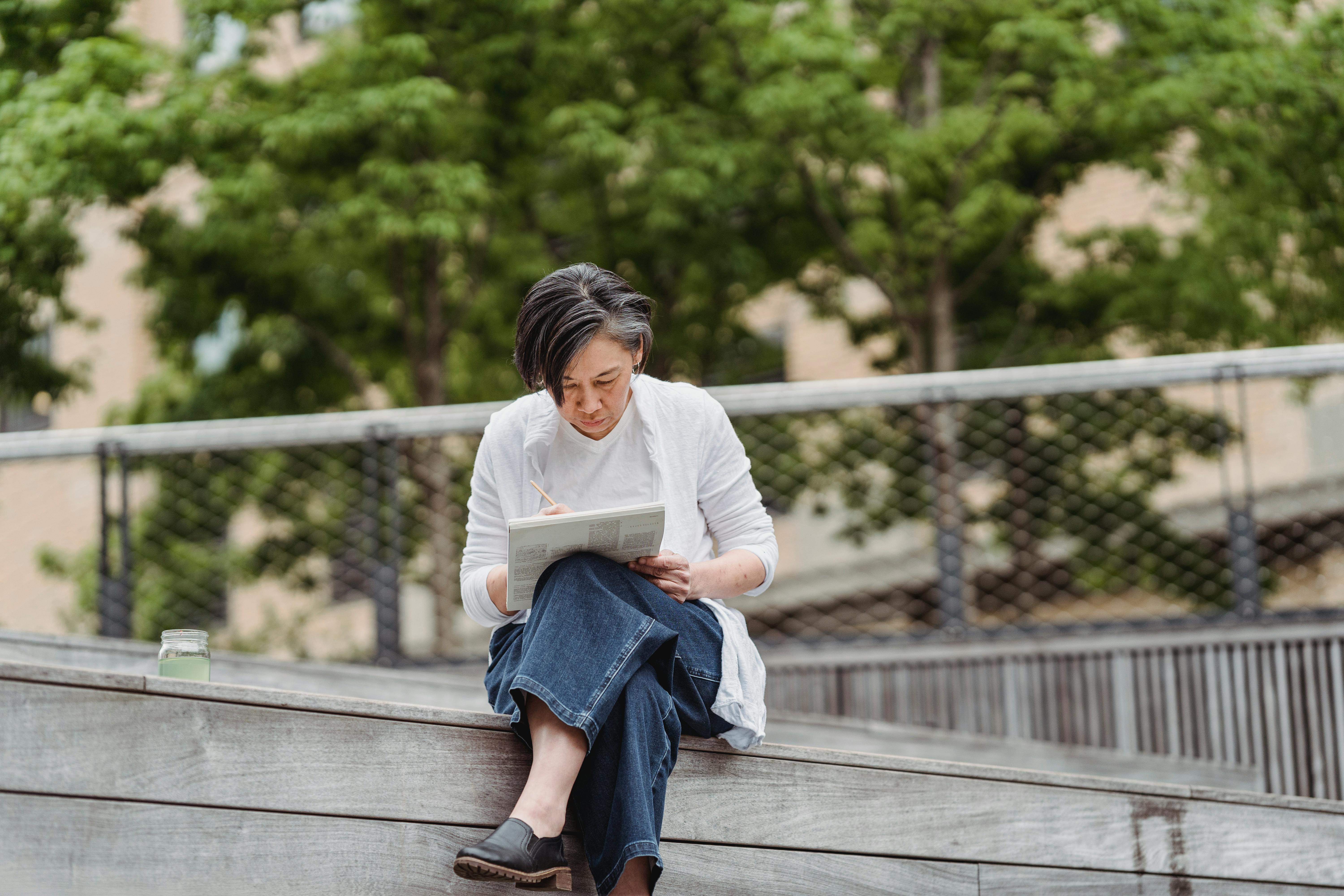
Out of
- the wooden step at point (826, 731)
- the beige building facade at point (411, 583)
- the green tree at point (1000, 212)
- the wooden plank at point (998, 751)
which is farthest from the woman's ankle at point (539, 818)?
the green tree at point (1000, 212)

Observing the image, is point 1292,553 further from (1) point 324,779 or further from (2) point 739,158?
(1) point 324,779

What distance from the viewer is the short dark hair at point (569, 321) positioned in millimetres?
2543

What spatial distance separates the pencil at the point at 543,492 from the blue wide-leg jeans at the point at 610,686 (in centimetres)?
12

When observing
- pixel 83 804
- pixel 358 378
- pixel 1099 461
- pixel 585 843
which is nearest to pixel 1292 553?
pixel 1099 461

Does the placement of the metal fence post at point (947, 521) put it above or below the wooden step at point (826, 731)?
above

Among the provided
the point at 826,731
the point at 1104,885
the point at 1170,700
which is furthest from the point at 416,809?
the point at 1170,700

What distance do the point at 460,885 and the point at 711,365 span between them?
6.87 m

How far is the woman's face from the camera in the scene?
2.57m

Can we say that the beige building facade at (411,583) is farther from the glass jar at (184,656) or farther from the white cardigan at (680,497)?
the white cardigan at (680,497)

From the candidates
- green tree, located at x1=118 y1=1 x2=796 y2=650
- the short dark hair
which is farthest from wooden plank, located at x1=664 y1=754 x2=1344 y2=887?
green tree, located at x1=118 y1=1 x2=796 y2=650

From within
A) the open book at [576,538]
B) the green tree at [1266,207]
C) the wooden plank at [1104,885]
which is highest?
the green tree at [1266,207]

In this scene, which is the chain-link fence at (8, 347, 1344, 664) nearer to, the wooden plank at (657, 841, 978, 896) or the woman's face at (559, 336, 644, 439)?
the wooden plank at (657, 841, 978, 896)

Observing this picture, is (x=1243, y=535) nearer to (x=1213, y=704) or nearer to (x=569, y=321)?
(x=1213, y=704)

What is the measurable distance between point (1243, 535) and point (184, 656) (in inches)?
168
